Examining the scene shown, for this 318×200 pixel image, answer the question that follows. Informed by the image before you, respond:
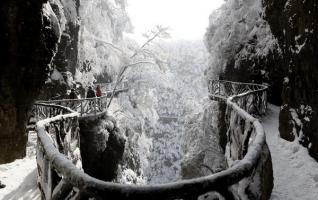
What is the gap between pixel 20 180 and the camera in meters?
8.03

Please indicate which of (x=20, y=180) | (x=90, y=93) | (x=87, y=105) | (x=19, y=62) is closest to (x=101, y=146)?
(x=87, y=105)

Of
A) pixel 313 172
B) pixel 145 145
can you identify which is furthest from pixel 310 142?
pixel 145 145

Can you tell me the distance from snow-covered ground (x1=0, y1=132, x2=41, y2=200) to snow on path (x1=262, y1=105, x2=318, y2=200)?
4696 millimetres

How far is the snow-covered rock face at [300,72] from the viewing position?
789 cm

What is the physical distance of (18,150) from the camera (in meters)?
9.74

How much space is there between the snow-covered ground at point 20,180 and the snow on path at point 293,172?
4696 millimetres

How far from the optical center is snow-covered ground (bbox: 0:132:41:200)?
703 centimetres

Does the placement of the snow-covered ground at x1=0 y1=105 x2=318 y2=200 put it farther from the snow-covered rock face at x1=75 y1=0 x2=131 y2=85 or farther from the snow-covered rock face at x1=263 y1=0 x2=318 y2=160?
the snow-covered rock face at x1=75 y1=0 x2=131 y2=85

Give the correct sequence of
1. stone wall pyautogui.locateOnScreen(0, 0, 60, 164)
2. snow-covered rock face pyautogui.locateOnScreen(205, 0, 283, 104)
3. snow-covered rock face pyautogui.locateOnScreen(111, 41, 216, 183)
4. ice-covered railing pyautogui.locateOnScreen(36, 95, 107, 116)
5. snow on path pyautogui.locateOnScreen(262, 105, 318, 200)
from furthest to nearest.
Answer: snow-covered rock face pyautogui.locateOnScreen(111, 41, 216, 183) < ice-covered railing pyautogui.locateOnScreen(36, 95, 107, 116) < snow-covered rock face pyautogui.locateOnScreen(205, 0, 283, 104) < stone wall pyautogui.locateOnScreen(0, 0, 60, 164) < snow on path pyautogui.locateOnScreen(262, 105, 318, 200)

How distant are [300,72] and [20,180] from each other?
709 centimetres

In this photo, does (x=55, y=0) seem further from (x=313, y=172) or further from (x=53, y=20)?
(x=313, y=172)

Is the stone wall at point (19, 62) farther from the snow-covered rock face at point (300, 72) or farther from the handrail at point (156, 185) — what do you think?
the snow-covered rock face at point (300, 72)

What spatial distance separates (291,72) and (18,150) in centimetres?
768

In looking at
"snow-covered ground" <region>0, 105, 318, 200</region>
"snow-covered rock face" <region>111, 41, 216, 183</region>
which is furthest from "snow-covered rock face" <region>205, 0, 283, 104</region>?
"snow-covered ground" <region>0, 105, 318, 200</region>
